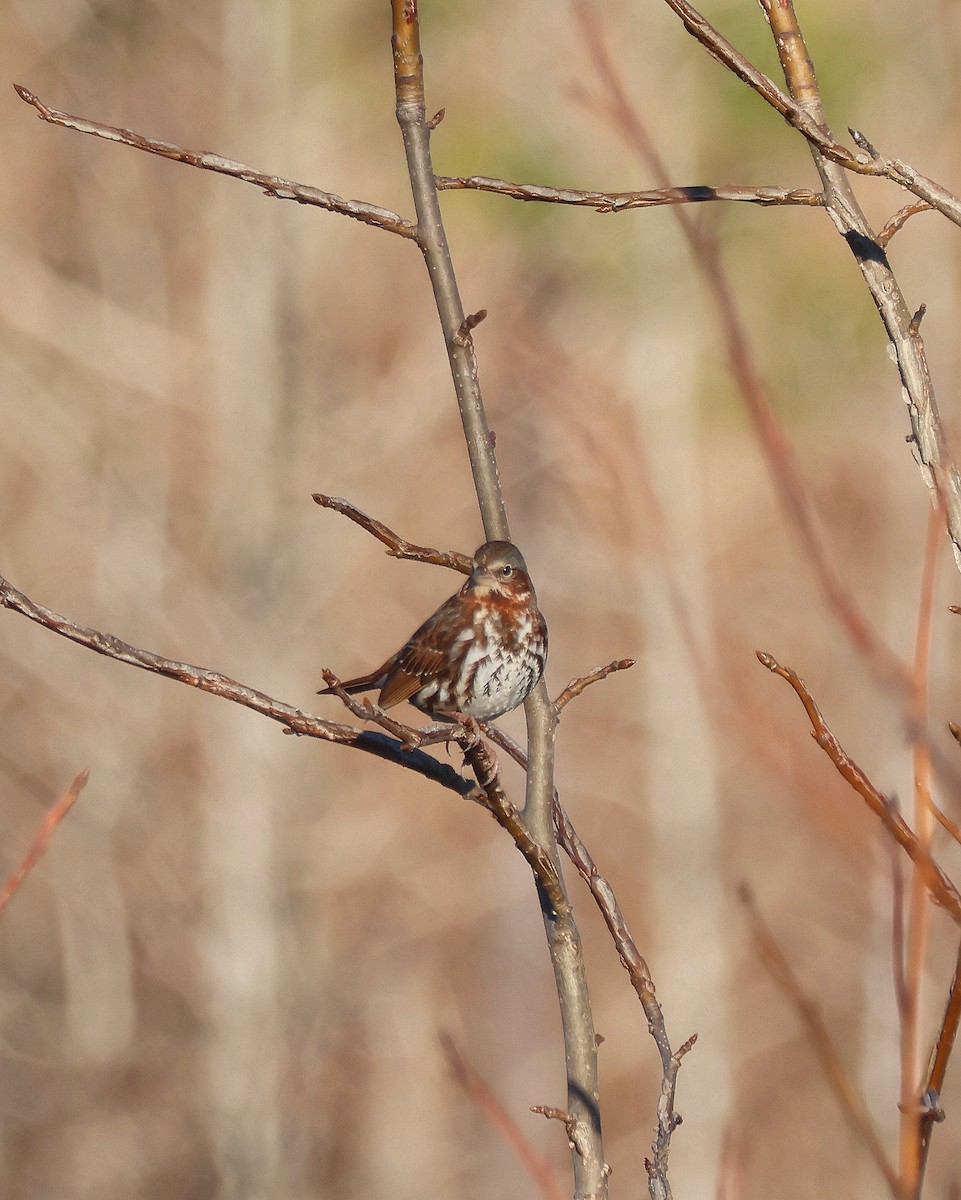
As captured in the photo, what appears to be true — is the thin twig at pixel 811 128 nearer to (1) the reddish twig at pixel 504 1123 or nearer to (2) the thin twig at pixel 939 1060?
(2) the thin twig at pixel 939 1060

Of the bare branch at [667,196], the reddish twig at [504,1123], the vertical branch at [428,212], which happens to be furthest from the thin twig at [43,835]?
the bare branch at [667,196]

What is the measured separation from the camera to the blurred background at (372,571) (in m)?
10.5

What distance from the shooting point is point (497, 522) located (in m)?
2.19

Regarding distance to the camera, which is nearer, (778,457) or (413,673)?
(778,457)

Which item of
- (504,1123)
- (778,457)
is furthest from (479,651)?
(778,457)

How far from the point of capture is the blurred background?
10484mm

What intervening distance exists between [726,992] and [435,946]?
281 centimetres

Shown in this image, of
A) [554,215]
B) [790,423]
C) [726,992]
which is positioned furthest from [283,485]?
[726,992]

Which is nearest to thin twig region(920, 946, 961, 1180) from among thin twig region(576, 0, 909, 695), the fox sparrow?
thin twig region(576, 0, 909, 695)

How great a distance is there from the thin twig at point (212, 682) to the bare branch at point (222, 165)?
64 centimetres

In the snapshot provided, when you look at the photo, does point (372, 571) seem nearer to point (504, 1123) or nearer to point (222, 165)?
point (222, 165)

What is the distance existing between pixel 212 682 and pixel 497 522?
1.85ft

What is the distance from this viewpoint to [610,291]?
39.9ft

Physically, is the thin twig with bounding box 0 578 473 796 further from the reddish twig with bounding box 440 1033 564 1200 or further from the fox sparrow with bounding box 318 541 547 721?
the fox sparrow with bounding box 318 541 547 721
